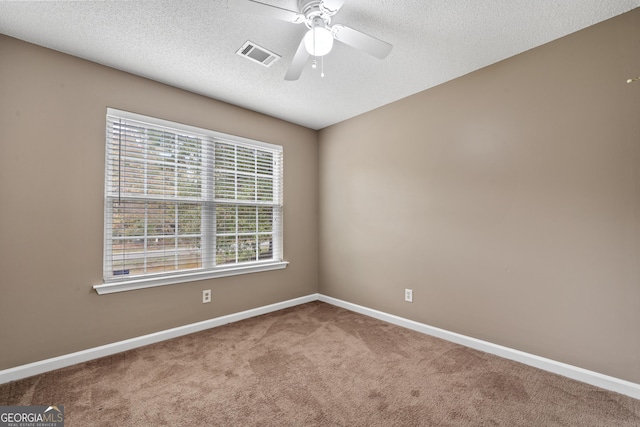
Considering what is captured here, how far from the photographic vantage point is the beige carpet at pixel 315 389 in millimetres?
1648

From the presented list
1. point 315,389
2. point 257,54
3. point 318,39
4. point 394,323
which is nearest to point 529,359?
point 394,323

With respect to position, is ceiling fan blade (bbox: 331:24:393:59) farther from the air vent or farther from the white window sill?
the white window sill

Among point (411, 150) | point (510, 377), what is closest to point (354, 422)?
point (510, 377)

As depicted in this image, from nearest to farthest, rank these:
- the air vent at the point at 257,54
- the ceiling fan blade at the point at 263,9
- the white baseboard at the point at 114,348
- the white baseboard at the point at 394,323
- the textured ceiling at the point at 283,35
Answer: the ceiling fan blade at the point at 263,9 → the textured ceiling at the point at 283,35 → the white baseboard at the point at 394,323 → the white baseboard at the point at 114,348 → the air vent at the point at 257,54

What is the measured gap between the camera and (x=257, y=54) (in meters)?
2.25

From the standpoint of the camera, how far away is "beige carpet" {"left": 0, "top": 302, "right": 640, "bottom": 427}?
165 cm

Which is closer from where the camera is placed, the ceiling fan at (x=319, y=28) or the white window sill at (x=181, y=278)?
the ceiling fan at (x=319, y=28)

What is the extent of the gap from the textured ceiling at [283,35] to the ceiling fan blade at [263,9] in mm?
45

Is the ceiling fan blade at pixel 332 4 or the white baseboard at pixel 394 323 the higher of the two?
the ceiling fan blade at pixel 332 4

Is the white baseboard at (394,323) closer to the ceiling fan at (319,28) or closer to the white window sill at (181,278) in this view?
the white window sill at (181,278)

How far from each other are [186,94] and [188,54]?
716 millimetres

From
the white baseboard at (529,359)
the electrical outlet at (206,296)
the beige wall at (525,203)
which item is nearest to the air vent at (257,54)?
the beige wall at (525,203)

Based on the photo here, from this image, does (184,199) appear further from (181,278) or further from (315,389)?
(315,389)

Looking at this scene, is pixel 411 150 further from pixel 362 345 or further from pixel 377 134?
pixel 362 345
